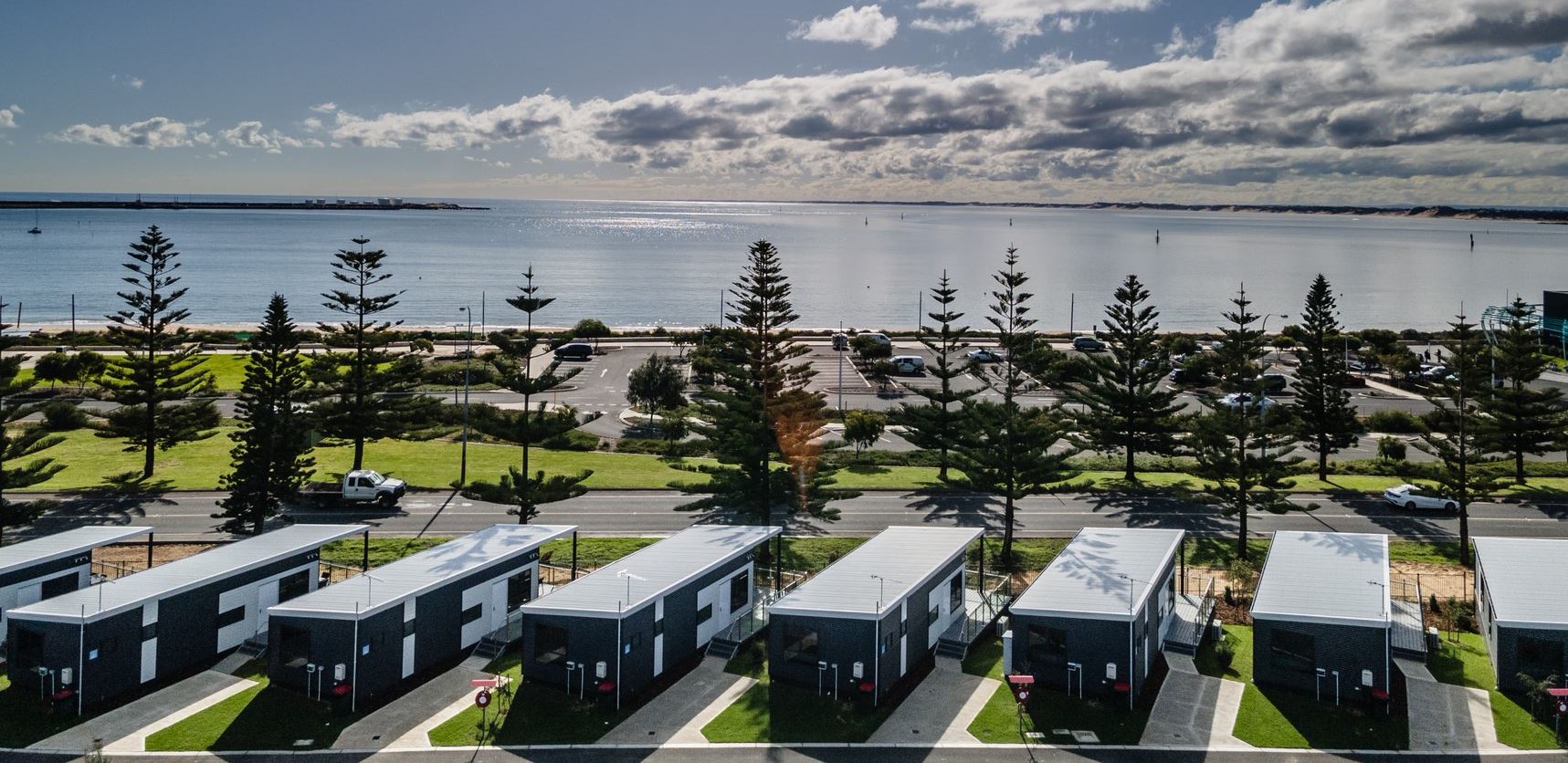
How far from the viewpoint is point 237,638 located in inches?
922

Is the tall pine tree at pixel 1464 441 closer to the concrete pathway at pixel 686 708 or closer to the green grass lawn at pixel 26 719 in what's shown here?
the concrete pathway at pixel 686 708

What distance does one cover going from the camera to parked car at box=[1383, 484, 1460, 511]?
35.7m

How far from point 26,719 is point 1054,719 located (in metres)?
19.3

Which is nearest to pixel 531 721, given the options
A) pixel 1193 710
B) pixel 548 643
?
pixel 548 643

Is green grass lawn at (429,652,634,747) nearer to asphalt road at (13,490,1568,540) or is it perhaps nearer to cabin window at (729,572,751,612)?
cabin window at (729,572,751,612)

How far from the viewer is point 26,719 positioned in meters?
19.5

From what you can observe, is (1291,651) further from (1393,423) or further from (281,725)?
(1393,423)

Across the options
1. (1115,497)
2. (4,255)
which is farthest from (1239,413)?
(4,255)

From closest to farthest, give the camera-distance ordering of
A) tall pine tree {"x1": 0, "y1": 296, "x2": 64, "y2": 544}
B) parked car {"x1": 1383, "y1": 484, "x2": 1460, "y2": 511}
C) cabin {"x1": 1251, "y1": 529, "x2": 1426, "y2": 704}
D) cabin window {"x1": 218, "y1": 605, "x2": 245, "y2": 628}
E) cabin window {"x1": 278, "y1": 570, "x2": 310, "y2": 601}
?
cabin {"x1": 1251, "y1": 529, "x2": 1426, "y2": 704}
cabin window {"x1": 218, "y1": 605, "x2": 245, "y2": 628}
cabin window {"x1": 278, "y1": 570, "x2": 310, "y2": 601}
tall pine tree {"x1": 0, "y1": 296, "x2": 64, "y2": 544}
parked car {"x1": 1383, "y1": 484, "x2": 1460, "y2": 511}

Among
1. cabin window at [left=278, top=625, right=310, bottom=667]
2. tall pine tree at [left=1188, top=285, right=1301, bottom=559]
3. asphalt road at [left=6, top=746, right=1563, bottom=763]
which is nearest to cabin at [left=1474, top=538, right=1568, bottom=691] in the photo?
asphalt road at [left=6, top=746, right=1563, bottom=763]

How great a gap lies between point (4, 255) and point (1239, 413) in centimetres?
22009

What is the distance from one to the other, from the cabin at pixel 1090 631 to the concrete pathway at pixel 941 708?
98 centimetres

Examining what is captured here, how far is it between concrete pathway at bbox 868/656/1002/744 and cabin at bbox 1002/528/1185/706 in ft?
3.23

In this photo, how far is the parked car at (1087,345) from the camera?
257ft
